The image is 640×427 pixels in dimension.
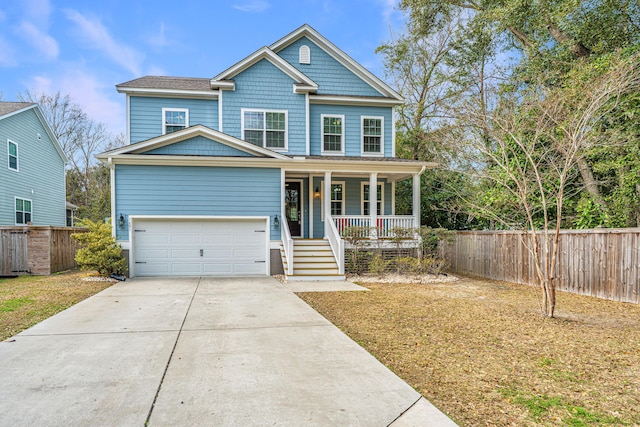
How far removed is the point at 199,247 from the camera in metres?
11.6

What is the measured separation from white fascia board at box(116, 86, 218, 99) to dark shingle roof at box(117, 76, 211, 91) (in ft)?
0.53

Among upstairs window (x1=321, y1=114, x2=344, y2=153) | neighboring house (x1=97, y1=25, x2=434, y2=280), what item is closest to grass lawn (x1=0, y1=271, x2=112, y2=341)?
neighboring house (x1=97, y1=25, x2=434, y2=280)

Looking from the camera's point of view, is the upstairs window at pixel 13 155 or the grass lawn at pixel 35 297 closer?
the grass lawn at pixel 35 297

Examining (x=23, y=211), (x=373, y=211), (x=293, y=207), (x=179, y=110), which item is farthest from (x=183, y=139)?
(x=23, y=211)

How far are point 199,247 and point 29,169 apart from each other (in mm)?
11983

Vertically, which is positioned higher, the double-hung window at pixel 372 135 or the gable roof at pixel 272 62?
the gable roof at pixel 272 62

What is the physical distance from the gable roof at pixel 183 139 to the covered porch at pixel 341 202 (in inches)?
53.4

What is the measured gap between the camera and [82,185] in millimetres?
28594

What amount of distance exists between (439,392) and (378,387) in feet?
1.83

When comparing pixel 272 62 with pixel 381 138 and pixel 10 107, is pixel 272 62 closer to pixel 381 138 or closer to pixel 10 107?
pixel 381 138

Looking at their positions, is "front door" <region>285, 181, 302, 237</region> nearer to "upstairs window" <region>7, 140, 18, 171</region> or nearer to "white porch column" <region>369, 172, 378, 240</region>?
"white porch column" <region>369, 172, 378, 240</region>

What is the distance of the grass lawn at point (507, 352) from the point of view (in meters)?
3.01

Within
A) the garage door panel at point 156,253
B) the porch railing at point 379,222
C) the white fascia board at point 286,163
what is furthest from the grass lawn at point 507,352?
the garage door panel at point 156,253

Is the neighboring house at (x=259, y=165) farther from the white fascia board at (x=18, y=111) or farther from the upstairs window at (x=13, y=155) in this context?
the upstairs window at (x=13, y=155)
